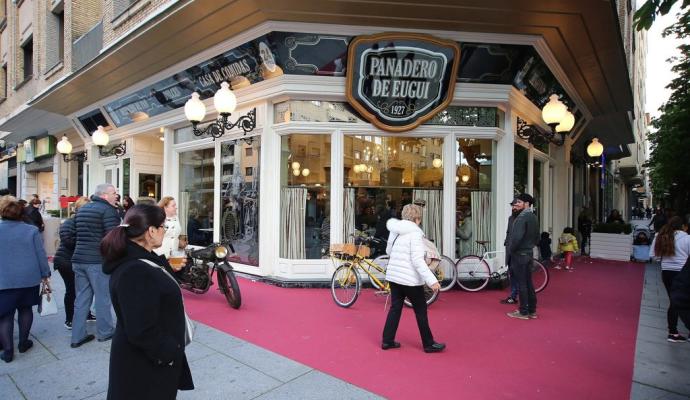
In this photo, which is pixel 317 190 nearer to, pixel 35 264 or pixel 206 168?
pixel 206 168

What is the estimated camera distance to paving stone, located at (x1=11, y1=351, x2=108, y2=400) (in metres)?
3.40

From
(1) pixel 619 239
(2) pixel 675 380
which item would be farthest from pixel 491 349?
(1) pixel 619 239

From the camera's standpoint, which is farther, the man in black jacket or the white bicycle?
the white bicycle

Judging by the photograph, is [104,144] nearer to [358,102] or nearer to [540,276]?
[358,102]

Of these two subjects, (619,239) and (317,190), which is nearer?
(317,190)

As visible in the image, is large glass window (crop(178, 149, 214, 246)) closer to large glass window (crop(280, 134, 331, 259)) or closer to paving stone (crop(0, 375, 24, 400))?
large glass window (crop(280, 134, 331, 259))

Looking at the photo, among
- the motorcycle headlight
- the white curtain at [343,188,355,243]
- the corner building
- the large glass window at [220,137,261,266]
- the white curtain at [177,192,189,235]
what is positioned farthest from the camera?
the white curtain at [177,192,189,235]

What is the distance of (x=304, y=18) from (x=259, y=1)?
79cm

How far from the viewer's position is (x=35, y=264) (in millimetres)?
4230

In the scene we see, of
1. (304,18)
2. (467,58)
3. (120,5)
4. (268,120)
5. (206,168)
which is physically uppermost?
(120,5)

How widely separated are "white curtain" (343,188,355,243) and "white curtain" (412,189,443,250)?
4.06 feet

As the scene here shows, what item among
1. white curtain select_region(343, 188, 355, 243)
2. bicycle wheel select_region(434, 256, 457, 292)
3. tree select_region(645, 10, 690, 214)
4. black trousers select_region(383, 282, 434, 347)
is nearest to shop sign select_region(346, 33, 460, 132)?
white curtain select_region(343, 188, 355, 243)

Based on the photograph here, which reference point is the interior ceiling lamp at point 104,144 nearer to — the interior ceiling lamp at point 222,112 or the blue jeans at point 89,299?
the interior ceiling lamp at point 222,112

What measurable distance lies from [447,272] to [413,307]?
3.39m
